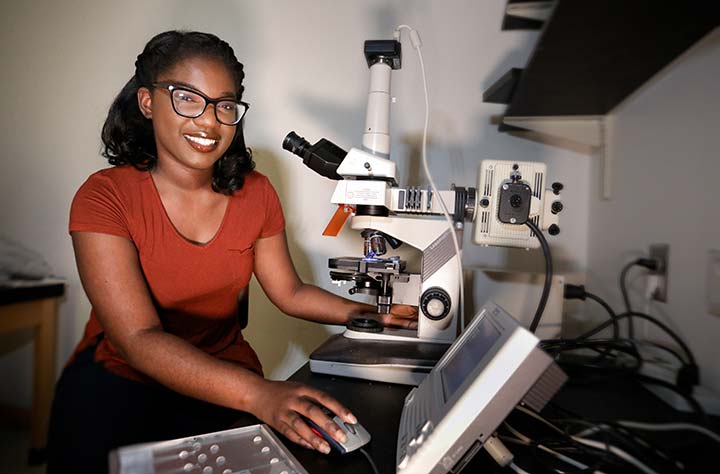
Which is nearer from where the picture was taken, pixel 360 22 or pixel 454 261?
pixel 454 261

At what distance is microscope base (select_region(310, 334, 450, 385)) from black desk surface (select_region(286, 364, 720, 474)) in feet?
0.05

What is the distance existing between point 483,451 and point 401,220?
17.0 inches

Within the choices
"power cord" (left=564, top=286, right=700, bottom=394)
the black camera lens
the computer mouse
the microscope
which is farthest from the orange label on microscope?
"power cord" (left=564, top=286, right=700, bottom=394)

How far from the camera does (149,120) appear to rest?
101cm

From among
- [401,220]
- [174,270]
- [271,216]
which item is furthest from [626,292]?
[174,270]

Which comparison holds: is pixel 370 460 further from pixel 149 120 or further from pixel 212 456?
pixel 149 120

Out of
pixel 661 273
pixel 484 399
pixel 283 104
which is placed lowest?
pixel 484 399

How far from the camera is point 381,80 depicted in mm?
801

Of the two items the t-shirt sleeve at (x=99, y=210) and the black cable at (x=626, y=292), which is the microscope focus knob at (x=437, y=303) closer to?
the black cable at (x=626, y=292)

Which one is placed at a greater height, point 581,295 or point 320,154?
point 320,154

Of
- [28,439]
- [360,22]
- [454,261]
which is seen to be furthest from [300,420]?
[28,439]

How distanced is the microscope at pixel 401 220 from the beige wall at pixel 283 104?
53 cm

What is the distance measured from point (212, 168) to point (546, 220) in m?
0.82

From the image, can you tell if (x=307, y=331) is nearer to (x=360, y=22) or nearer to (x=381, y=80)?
(x=381, y=80)
